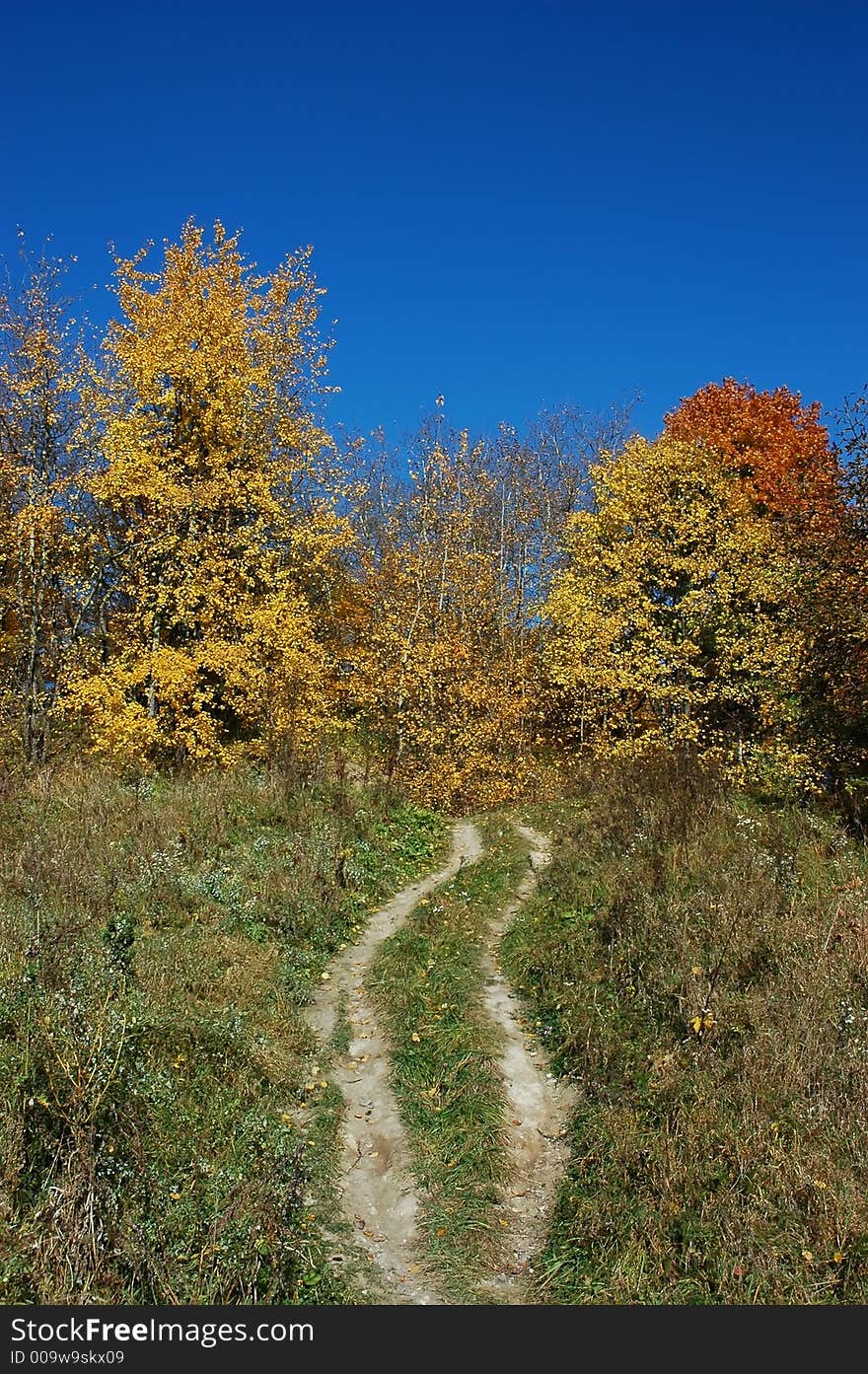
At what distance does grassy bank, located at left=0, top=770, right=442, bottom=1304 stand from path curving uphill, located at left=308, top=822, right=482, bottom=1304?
334 mm

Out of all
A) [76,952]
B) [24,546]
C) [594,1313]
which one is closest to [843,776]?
[594,1313]

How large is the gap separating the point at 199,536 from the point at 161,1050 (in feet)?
55.5

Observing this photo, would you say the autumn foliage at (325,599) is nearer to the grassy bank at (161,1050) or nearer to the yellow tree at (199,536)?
the yellow tree at (199,536)

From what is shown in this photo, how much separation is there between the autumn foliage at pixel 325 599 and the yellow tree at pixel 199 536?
8cm

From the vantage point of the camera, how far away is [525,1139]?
348 inches

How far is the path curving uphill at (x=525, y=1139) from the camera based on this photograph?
24.2 ft

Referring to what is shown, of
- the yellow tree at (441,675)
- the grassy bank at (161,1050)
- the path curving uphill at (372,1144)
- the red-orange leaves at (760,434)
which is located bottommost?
the path curving uphill at (372,1144)

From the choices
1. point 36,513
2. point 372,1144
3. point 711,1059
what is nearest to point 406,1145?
point 372,1144

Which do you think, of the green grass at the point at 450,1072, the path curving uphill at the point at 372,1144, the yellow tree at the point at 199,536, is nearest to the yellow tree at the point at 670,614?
the yellow tree at the point at 199,536

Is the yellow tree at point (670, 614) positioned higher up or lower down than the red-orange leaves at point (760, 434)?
lower down

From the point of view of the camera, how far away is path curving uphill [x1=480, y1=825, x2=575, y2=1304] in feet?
24.2

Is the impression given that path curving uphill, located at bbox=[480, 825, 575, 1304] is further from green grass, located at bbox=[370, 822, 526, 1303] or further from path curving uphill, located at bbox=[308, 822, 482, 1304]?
path curving uphill, located at bbox=[308, 822, 482, 1304]

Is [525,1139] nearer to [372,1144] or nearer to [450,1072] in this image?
[450,1072]

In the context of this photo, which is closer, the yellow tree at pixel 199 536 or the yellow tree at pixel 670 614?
the yellow tree at pixel 199 536
